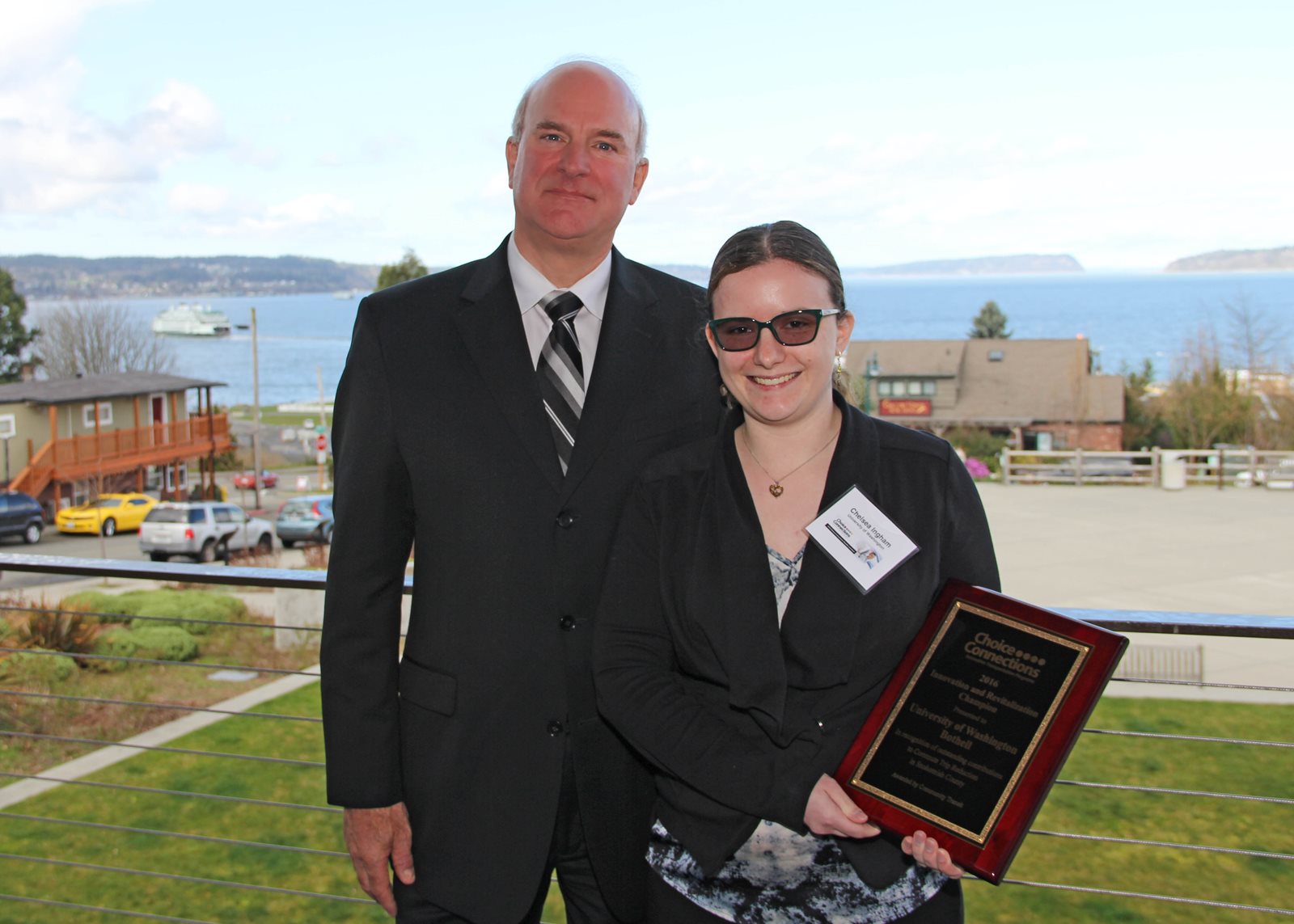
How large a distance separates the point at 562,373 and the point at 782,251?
1.48ft

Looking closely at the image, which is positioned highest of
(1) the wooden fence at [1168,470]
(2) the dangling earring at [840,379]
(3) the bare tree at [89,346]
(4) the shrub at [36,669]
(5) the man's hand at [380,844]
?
(3) the bare tree at [89,346]

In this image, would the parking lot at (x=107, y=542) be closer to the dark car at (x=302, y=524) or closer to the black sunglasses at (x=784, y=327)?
the dark car at (x=302, y=524)

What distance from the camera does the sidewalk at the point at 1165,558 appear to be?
36.0ft

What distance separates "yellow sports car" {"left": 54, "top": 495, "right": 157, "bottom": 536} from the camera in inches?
1170

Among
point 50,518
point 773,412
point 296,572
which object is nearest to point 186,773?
point 296,572

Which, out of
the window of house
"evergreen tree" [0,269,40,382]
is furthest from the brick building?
"evergreen tree" [0,269,40,382]

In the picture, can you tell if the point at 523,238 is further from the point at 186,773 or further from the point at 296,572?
the point at 186,773

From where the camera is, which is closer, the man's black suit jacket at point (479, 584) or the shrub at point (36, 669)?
the man's black suit jacket at point (479, 584)

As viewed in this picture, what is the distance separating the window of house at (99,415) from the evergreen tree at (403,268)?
29.9ft

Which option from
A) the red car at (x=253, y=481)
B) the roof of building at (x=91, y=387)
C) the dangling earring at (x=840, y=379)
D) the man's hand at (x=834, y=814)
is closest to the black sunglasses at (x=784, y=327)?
the dangling earring at (x=840, y=379)

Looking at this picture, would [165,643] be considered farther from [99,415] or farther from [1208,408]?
[1208,408]

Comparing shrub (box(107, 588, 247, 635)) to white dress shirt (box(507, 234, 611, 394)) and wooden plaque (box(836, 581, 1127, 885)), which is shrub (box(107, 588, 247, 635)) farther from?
wooden plaque (box(836, 581, 1127, 885))

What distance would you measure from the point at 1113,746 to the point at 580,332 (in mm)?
7110

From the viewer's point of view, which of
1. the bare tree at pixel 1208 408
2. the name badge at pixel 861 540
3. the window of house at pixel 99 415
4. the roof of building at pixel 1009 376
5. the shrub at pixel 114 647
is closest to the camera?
the name badge at pixel 861 540
